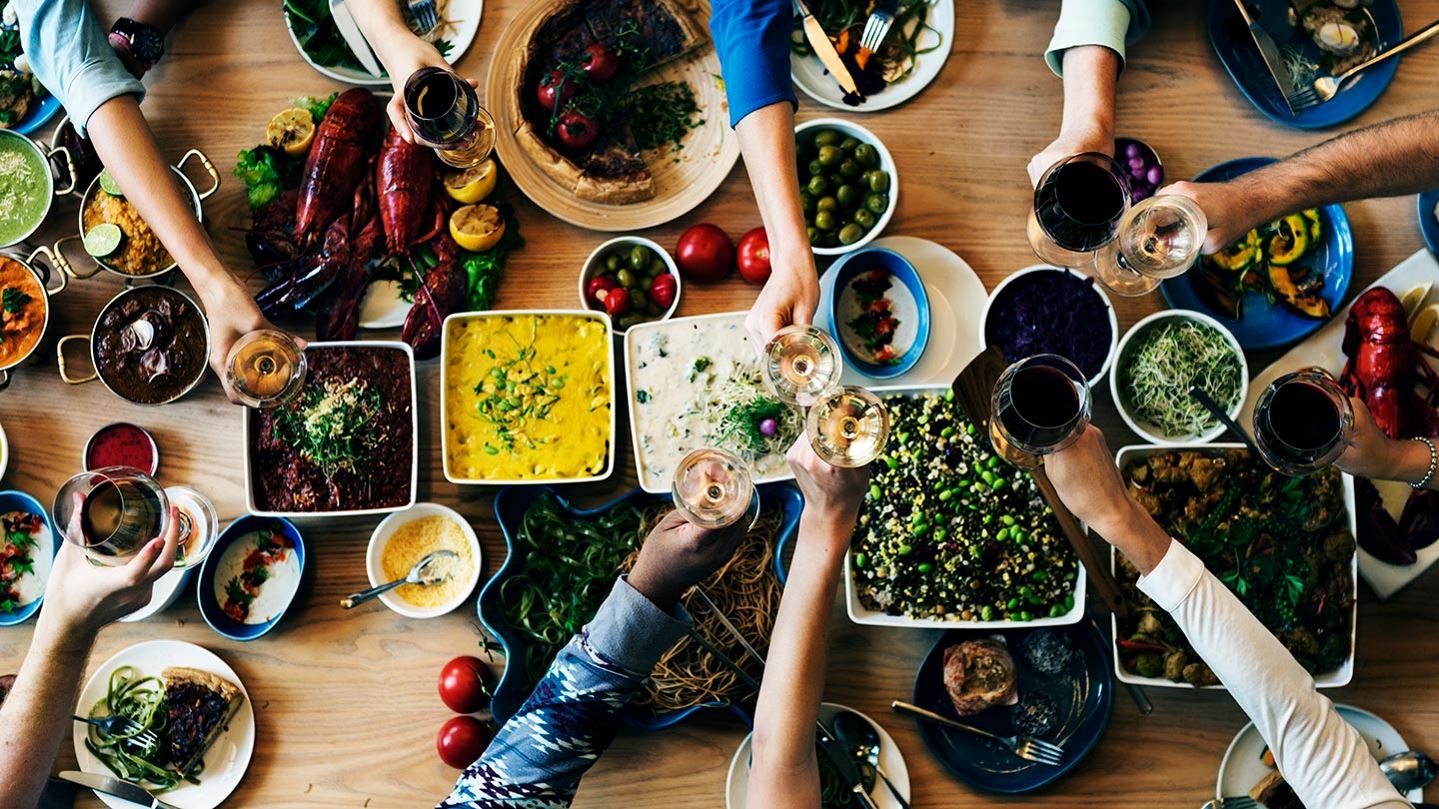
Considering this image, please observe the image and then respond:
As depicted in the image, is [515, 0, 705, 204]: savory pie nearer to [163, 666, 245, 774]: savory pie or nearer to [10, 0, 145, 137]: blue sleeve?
[10, 0, 145, 137]: blue sleeve

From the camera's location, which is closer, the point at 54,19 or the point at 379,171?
the point at 54,19

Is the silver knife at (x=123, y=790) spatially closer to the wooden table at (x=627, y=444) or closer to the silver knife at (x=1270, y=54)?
the wooden table at (x=627, y=444)

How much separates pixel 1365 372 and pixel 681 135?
1.76 m

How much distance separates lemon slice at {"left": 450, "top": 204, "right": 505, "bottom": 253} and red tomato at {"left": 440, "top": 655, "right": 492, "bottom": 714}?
1019mm

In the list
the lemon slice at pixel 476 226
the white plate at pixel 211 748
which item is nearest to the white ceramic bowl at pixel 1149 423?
the lemon slice at pixel 476 226

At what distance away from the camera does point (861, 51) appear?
2.50 metres

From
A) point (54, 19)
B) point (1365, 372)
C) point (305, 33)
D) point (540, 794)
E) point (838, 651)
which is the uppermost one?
point (54, 19)

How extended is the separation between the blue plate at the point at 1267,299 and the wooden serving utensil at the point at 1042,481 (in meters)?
0.55

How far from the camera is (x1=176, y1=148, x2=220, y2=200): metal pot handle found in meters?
2.51

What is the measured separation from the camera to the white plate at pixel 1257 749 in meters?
2.35

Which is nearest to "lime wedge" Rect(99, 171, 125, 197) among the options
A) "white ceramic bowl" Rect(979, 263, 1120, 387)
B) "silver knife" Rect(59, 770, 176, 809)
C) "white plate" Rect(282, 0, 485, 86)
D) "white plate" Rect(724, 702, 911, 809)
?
"white plate" Rect(282, 0, 485, 86)

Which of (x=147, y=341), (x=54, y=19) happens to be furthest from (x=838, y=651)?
(x=54, y=19)

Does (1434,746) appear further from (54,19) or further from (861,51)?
(54,19)

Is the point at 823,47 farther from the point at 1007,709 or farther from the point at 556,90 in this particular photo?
the point at 1007,709
